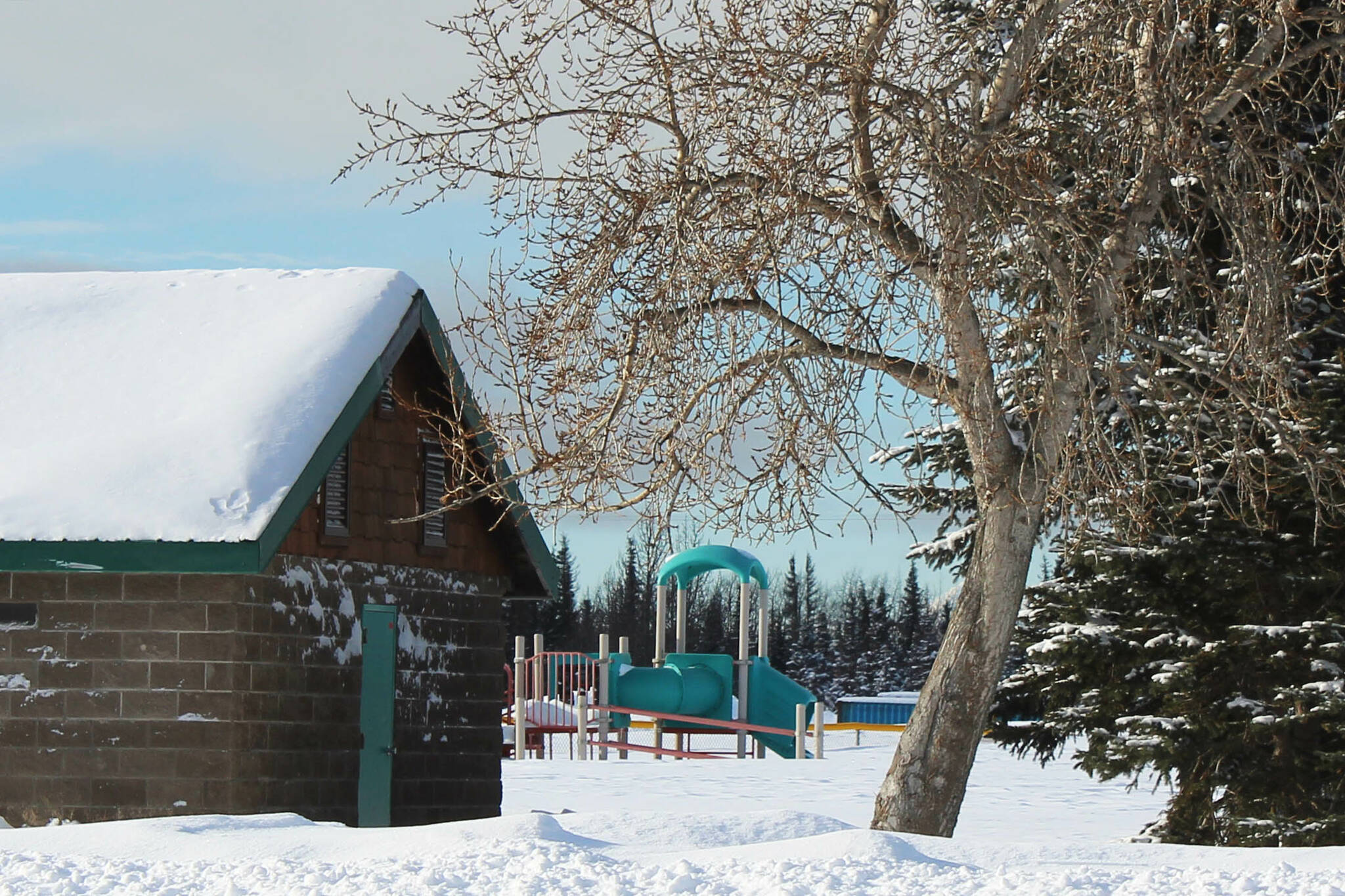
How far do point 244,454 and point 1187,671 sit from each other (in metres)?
8.42

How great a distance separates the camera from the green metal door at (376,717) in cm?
1428

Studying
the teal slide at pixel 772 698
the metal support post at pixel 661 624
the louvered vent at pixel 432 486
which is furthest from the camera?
the teal slide at pixel 772 698

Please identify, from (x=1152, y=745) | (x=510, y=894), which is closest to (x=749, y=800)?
(x=1152, y=745)

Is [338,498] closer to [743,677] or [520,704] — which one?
[520,704]

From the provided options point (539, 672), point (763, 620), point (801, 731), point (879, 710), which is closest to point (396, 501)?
point (539, 672)

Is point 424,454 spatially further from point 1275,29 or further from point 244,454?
point 1275,29

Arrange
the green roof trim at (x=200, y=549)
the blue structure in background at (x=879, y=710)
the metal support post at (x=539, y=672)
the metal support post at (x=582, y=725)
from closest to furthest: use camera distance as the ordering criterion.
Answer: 1. the green roof trim at (x=200, y=549)
2. the metal support post at (x=582, y=725)
3. the metal support post at (x=539, y=672)
4. the blue structure in background at (x=879, y=710)

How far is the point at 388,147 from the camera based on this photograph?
12398mm

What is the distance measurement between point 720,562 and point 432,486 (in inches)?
560

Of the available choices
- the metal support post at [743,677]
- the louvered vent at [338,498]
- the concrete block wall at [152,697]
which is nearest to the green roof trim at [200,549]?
the concrete block wall at [152,697]

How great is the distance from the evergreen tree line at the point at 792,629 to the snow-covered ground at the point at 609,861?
4927 cm

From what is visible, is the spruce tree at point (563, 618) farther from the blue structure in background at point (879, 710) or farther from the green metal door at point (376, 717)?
the green metal door at point (376, 717)

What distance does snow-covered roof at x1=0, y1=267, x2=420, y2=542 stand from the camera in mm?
12312

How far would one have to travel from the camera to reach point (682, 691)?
92.4 ft
